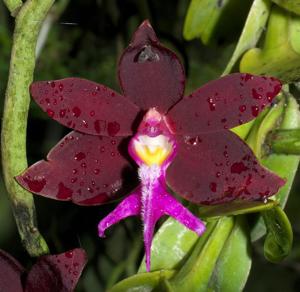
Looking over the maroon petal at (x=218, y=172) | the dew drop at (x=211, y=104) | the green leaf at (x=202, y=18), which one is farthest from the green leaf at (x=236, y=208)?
the green leaf at (x=202, y=18)

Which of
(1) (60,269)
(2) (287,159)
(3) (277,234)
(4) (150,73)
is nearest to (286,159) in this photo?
(2) (287,159)

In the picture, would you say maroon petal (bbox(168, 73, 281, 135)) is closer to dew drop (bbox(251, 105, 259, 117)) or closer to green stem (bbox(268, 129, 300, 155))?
dew drop (bbox(251, 105, 259, 117))

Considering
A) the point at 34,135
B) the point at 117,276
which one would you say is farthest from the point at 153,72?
the point at 34,135

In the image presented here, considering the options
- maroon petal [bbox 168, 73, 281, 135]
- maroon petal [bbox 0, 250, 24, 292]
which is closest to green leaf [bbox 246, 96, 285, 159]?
maroon petal [bbox 168, 73, 281, 135]

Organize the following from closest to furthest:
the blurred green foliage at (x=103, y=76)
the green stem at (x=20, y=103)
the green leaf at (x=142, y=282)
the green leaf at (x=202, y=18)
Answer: the green stem at (x=20, y=103) → the green leaf at (x=142, y=282) → the green leaf at (x=202, y=18) → the blurred green foliage at (x=103, y=76)

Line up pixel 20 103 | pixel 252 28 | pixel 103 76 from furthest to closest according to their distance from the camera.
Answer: pixel 103 76, pixel 252 28, pixel 20 103

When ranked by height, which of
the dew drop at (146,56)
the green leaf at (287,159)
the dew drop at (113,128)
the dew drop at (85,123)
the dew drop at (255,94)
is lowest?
the green leaf at (287,159)

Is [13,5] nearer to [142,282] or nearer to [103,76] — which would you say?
[142,282]

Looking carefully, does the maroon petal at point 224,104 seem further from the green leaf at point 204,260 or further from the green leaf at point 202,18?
the green leaf at point 202,18
